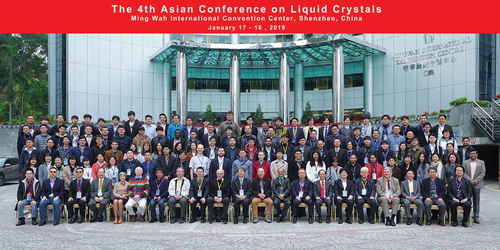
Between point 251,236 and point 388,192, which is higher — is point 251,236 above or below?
below

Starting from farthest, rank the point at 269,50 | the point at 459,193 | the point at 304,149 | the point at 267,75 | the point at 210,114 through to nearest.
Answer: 1. the point at 267,75
2. the point at 210,114
3. the point at 269,50
4. the point at 304,149
5. the point at 459,193

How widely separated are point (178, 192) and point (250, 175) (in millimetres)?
1813

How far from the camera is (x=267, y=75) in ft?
123

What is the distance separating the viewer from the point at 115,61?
3238cm

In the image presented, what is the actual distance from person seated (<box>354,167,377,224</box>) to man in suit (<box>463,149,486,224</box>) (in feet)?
7.46

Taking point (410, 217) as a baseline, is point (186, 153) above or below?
above

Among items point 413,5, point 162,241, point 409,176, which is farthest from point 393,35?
point 162,241

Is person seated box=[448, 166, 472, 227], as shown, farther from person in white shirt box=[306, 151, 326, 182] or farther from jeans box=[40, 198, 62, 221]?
jeans box=[40, 198, 62, 221]

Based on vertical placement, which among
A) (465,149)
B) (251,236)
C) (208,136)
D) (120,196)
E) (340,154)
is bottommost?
(251,236)

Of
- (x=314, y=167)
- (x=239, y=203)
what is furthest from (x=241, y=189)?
(x=314, y=167)

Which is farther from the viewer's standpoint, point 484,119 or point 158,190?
point 484,119

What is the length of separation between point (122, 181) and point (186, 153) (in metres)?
1.78

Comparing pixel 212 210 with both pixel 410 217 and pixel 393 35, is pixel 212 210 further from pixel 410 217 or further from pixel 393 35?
pixel 393 35

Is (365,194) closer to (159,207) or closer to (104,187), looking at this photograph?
(159,207)
